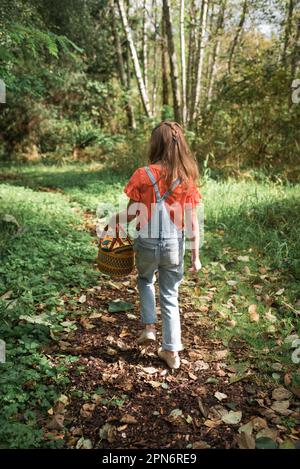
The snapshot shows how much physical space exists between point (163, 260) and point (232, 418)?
3.95ft

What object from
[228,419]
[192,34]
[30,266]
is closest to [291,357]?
[228,419]

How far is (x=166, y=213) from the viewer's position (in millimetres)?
3057

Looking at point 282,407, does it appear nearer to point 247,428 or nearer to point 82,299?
point 247,428

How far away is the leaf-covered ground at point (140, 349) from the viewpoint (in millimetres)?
2752

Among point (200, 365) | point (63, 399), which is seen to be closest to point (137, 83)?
point (200, 365)

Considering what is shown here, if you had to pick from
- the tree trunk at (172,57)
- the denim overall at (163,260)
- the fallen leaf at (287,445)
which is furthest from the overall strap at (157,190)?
the tree trunk at (172,57)

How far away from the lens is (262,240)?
5.85 metres

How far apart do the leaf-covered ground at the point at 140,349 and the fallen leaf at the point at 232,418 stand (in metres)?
0.01

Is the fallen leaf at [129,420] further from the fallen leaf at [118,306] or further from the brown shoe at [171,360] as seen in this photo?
the fallen leaf at [118,306]

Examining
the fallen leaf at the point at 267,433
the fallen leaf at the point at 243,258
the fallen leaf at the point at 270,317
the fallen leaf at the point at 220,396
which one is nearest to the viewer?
the fallen leaf at the point at 267,433

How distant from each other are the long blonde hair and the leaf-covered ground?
1.60 metres

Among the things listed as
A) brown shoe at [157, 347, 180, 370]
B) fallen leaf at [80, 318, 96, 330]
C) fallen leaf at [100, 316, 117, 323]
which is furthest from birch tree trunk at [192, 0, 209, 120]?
brown shoe at [157, 347, 180, 370]

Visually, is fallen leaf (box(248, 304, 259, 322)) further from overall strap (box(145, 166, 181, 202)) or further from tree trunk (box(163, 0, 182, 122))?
tree trunk (box(163, 0, 182, 122))

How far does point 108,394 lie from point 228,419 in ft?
2.92
